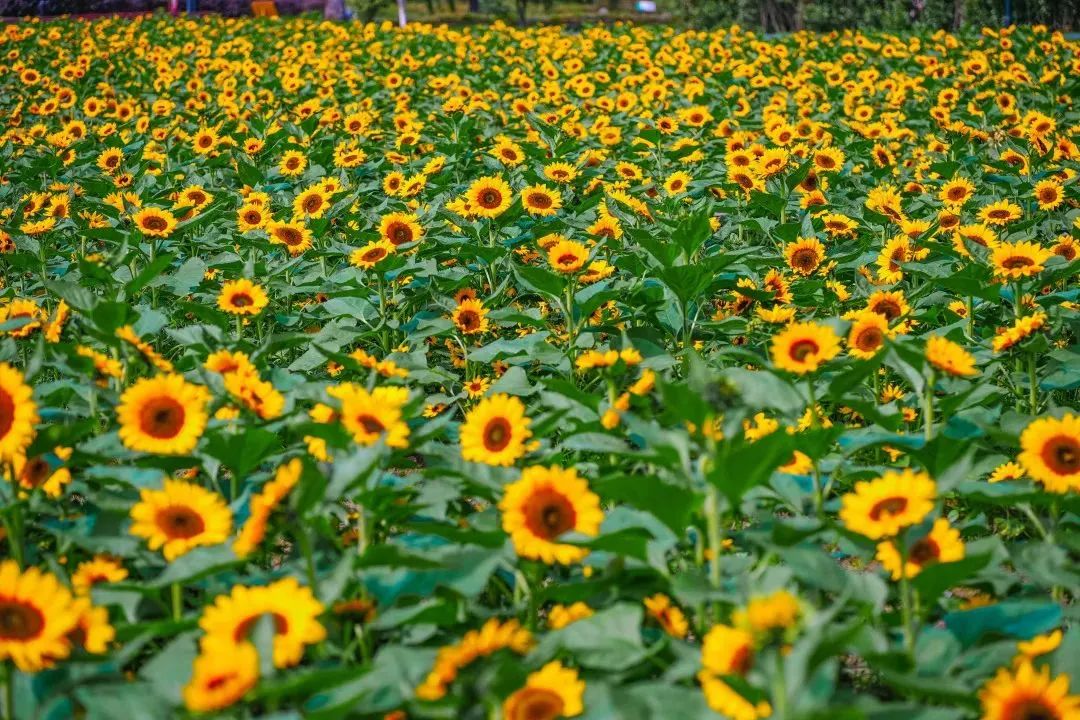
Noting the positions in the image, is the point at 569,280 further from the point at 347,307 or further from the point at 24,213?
the point at 24,213

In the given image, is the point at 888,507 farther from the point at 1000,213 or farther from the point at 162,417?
the point at 1000,213

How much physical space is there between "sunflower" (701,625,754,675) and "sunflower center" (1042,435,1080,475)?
0.99 m

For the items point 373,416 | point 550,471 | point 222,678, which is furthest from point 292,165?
point 222,678

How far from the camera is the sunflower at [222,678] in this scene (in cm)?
149

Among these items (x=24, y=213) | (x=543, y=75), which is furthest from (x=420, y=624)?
(x=543, y=75)

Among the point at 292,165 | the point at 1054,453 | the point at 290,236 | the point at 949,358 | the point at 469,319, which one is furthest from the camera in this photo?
the point at 292,165

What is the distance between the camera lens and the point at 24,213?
17.8 feet

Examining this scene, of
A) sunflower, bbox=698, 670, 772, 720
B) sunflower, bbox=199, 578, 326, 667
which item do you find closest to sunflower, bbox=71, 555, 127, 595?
sunflower, bbox=199, 578, 326, 667

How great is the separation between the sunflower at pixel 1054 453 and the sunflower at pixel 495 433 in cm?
105

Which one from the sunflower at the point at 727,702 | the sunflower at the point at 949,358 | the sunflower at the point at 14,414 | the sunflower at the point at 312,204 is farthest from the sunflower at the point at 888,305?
the sunflower at the point at 312,204

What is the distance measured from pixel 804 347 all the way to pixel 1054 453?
563mm

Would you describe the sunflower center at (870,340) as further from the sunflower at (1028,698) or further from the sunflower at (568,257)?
the sunflower at (1028,698)

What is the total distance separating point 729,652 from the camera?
5.35 ft

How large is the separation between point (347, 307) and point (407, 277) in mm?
380
